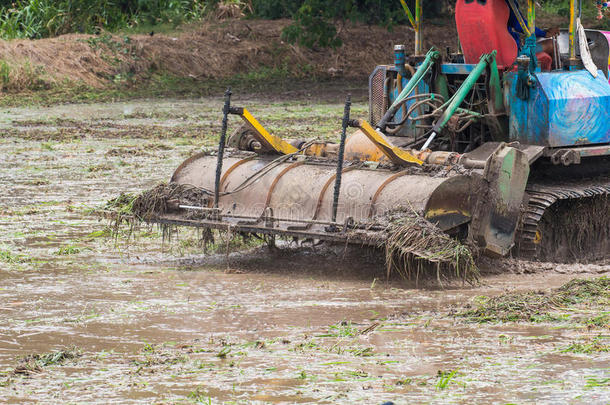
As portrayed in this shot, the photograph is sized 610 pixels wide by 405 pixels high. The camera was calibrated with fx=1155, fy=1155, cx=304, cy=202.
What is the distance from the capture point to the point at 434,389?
6.09 metres

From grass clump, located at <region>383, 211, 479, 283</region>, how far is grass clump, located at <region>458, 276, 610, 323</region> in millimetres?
379

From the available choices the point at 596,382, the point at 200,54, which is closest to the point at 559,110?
the point at 596,382

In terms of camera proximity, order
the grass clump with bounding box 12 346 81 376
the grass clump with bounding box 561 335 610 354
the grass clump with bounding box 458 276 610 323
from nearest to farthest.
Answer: the grass clump with bounding box 12 346 81 376, the grass clump with bounding box 561 335 610 354, the grass clump with bounding box 458 276 610 323

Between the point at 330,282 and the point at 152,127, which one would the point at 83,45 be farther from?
the point at 330,282

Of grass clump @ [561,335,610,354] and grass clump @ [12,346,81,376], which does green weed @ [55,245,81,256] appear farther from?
grass clump @ [561,335,610,354]

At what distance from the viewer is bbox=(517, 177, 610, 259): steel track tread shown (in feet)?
31.2

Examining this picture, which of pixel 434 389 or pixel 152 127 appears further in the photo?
pixel 152 127

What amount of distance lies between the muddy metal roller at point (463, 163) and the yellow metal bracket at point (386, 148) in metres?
0.01

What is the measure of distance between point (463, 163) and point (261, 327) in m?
2.57

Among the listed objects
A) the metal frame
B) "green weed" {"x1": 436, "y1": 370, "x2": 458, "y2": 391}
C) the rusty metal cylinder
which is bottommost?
"green weed" {"x1": 436, "y1": 370, "x2": 458, "y2": 391}

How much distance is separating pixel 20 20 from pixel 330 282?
26295 millimetres

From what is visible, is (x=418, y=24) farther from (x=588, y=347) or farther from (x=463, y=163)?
(x=588, y=347)

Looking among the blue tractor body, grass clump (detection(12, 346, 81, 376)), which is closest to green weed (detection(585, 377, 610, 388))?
grass clump (detection(12, 346, 81, 376))

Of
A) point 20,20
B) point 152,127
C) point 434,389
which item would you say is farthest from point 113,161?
point 20,20
